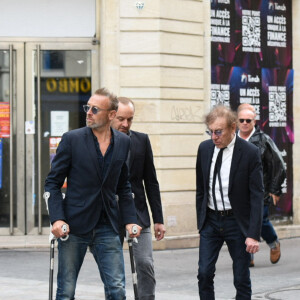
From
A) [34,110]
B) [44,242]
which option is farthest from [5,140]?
[44,242]

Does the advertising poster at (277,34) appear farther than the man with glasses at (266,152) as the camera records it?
Yes

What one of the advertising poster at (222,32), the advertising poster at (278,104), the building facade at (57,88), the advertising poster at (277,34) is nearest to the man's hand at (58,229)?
the building facade at (57,88)

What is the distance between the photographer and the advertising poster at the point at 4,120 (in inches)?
536

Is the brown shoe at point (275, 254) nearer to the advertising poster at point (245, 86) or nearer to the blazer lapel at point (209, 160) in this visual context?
the advertising poster at point (245, 86)

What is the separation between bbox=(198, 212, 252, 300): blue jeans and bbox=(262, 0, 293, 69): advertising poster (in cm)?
807

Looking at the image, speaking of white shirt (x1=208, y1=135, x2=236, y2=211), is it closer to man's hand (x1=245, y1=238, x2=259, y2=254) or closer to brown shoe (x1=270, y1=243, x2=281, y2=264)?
man's hand (x1=245, y1=238, x2=259, y2=254)

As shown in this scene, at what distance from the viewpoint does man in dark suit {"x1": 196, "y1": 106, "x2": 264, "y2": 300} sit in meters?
6.80

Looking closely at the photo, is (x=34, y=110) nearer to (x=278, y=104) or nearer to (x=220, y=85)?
(x=220, y=85)

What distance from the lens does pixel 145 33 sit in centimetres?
1309

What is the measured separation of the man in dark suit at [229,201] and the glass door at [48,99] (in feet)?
22.5

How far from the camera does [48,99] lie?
13.6m

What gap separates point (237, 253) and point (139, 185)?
908 mm

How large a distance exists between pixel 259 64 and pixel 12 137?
3966 millimetres

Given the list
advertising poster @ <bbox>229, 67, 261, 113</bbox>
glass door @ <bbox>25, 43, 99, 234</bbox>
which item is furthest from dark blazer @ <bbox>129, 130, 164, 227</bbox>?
advertising poster @ <bbox>229, 67, 261, 113</bbox>
